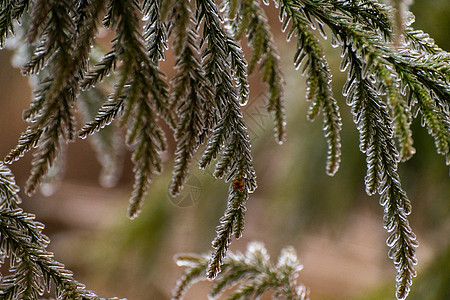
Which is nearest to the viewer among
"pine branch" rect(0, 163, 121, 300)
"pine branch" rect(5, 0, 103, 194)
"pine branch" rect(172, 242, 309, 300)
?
"pine branch" rect(5, 0, 103, 194)

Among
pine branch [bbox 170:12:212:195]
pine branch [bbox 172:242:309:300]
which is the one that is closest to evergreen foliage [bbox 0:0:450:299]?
pine branch [bbox 170:12:212:195]

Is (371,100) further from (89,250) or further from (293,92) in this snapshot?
(89,250)

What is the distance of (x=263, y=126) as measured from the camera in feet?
7.45

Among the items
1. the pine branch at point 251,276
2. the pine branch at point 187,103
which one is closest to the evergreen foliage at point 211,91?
the pine branch at point 187,103

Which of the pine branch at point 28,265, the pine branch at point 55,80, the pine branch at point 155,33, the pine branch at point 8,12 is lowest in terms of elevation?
the pine branch at point 28,265

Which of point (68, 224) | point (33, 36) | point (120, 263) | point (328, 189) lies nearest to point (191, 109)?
point (33, 36)

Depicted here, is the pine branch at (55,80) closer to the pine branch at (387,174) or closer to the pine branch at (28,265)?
the pine branch at (28,265)

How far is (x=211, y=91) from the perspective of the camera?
0.58 metres

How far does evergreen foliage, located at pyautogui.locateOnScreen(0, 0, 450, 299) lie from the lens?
0.53m

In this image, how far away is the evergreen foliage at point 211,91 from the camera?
0.53m

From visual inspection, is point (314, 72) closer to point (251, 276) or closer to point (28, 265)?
point (28, 265)

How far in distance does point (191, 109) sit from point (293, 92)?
1767 mm

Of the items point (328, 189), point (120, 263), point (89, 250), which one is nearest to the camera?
point (328, 189)

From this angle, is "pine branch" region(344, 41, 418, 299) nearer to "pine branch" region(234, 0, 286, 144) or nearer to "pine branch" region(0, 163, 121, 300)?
"pine branch" region(234, 0, 286, 144)
